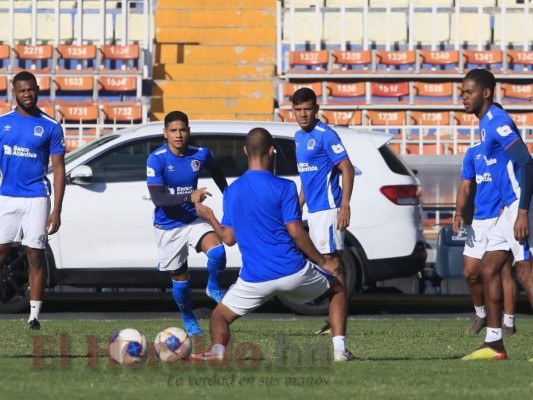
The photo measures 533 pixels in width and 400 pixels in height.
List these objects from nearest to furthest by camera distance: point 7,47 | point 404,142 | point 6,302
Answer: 1. point 6,302
2. point 404,142
3. point 7,47

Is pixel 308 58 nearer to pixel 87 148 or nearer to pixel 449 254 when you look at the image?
pixel 449 254

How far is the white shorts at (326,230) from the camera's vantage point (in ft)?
33.8

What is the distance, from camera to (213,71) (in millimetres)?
28016

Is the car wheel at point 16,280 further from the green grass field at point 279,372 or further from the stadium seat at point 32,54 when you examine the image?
the stadium seat at point 32,54

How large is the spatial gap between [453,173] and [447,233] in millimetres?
3340

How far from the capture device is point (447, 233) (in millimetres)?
15133

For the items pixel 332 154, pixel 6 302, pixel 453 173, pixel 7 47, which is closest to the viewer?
pixel 332 154

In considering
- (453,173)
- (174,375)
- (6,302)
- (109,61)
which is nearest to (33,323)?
(6,302)

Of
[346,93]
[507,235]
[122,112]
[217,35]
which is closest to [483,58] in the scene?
[346,93]

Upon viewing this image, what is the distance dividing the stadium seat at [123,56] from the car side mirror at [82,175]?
13970 millimetres

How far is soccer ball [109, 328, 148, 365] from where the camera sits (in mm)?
7352

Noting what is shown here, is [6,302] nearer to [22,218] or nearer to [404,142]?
[22,218]

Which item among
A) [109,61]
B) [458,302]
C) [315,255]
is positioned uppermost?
[109,61]

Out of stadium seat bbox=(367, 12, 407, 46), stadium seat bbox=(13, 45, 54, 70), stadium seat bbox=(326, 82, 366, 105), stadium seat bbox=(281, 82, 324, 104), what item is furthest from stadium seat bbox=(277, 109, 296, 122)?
stadium seat bbox=(13, 45, 54, 70)
